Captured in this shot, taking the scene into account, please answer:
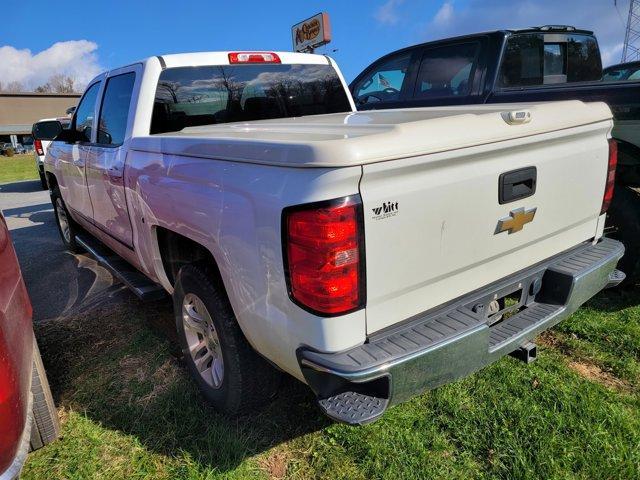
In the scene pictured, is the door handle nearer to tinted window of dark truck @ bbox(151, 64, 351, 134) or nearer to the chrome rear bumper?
the chrome rear bumper

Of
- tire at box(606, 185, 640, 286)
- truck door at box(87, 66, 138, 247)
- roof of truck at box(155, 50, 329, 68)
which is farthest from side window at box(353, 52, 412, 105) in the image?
truck door at box(87, 66, 138, 247)

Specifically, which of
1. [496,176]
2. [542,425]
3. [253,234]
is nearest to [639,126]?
[496,176]

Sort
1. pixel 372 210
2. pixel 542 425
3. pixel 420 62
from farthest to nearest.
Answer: pixel 420 62 < pixel 542 425 < pixel 372 210

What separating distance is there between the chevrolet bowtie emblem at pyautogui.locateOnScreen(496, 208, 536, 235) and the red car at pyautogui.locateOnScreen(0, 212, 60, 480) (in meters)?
2.08

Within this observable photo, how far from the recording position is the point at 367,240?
5.67 feet

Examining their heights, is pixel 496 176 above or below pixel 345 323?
above

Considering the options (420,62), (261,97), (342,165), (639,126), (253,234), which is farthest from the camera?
(420,62)

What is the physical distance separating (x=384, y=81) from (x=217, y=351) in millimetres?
4696

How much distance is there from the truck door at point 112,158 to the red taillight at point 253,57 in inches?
29.3

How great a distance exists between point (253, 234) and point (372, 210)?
50 centimetres

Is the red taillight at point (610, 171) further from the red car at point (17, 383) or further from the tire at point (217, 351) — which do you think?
the red car at point (17, 383)

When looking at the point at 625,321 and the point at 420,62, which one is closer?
the point at 625,321

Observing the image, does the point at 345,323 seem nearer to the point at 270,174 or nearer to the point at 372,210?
the point at 372,210

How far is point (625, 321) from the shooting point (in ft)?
11.2
